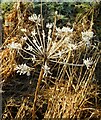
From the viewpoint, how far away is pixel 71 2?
208 centimetres

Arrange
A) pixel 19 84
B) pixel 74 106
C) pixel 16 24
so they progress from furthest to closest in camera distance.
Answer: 1. pixel 16 24
2. pixel 19 84
3. pixel 74 106

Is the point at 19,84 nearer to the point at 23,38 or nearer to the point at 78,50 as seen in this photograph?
the point at 23,38

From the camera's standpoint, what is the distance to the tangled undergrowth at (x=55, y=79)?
1740 millimetres

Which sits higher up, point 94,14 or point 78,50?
point 94,14

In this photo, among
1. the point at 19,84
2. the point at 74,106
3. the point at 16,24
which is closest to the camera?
the point at 74,106

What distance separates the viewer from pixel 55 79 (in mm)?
1863

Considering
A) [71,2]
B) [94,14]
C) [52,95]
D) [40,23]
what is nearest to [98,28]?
[94,14]

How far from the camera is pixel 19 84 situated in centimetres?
188

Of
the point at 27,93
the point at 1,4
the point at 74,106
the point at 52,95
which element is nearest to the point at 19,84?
the point at 27,93

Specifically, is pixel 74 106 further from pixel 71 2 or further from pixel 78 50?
pixel 71 2

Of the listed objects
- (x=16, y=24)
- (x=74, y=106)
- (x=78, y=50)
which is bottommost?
(x=74, y=106)

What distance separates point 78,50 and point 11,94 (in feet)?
1.38

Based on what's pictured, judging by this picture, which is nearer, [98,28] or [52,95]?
[52,95]

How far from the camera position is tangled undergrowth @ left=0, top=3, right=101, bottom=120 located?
5.71 ft
